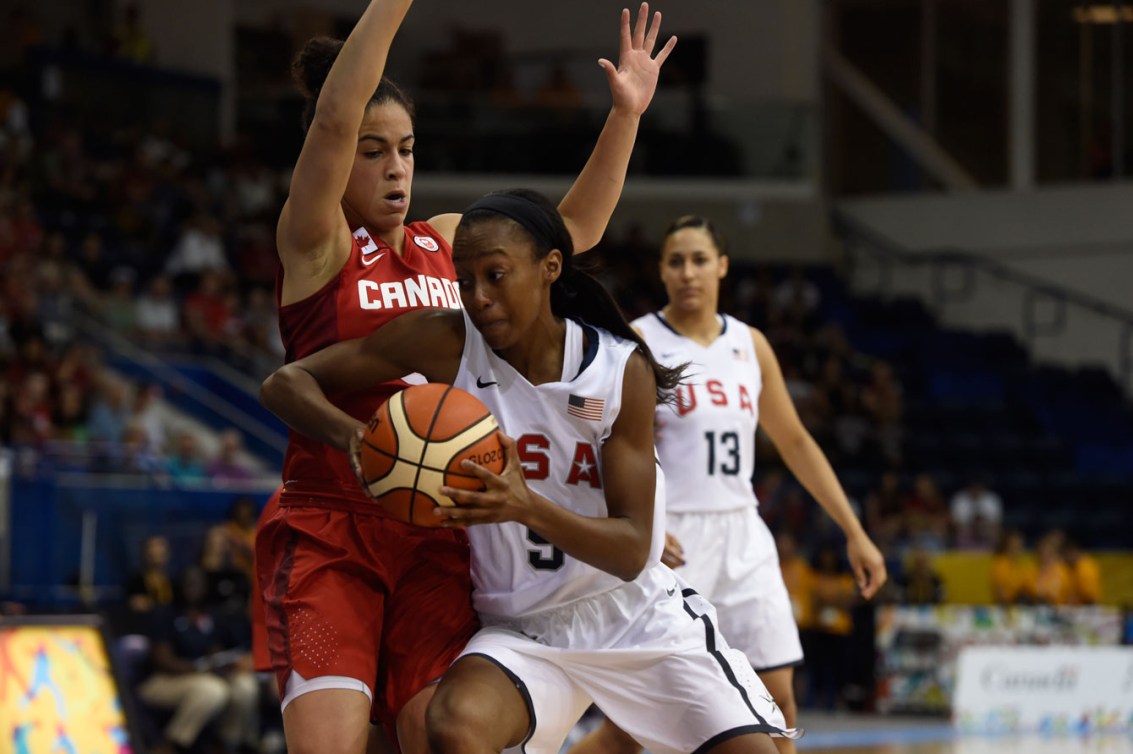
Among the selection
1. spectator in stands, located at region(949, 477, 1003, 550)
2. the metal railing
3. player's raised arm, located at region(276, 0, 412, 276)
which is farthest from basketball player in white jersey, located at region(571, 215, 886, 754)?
the metal railing

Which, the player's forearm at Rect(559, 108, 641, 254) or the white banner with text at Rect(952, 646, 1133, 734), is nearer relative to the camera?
the player's forearm at Rect(559, 108, 641, 254)

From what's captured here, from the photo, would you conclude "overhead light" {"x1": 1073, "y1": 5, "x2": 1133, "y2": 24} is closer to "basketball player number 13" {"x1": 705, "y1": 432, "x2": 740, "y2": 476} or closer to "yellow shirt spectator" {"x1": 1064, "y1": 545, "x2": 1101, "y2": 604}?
"yellow shirt spectator" {"x1": 1064, "y1": 545, "x2": 1101, "y2": 604}

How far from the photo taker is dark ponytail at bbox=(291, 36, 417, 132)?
4.09 m

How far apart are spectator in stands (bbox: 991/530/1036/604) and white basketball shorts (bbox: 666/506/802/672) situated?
8947mm

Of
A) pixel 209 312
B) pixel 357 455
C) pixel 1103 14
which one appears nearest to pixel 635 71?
pixel 357 455

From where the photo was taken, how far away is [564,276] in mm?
3982

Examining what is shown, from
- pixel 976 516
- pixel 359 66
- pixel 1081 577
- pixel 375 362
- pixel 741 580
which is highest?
pixel 359 66

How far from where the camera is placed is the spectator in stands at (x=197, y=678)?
30.3ft

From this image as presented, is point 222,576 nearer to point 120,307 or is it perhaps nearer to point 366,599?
point 120,307

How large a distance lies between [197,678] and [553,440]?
6.09 m

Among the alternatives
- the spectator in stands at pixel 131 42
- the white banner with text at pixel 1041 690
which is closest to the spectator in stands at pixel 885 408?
the white banner with text at pixel 1041 690

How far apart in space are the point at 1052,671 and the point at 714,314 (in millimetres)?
7234

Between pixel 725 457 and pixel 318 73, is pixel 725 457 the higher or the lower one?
the lower one

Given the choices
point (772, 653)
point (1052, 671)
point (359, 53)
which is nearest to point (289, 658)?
point (359, 53)
